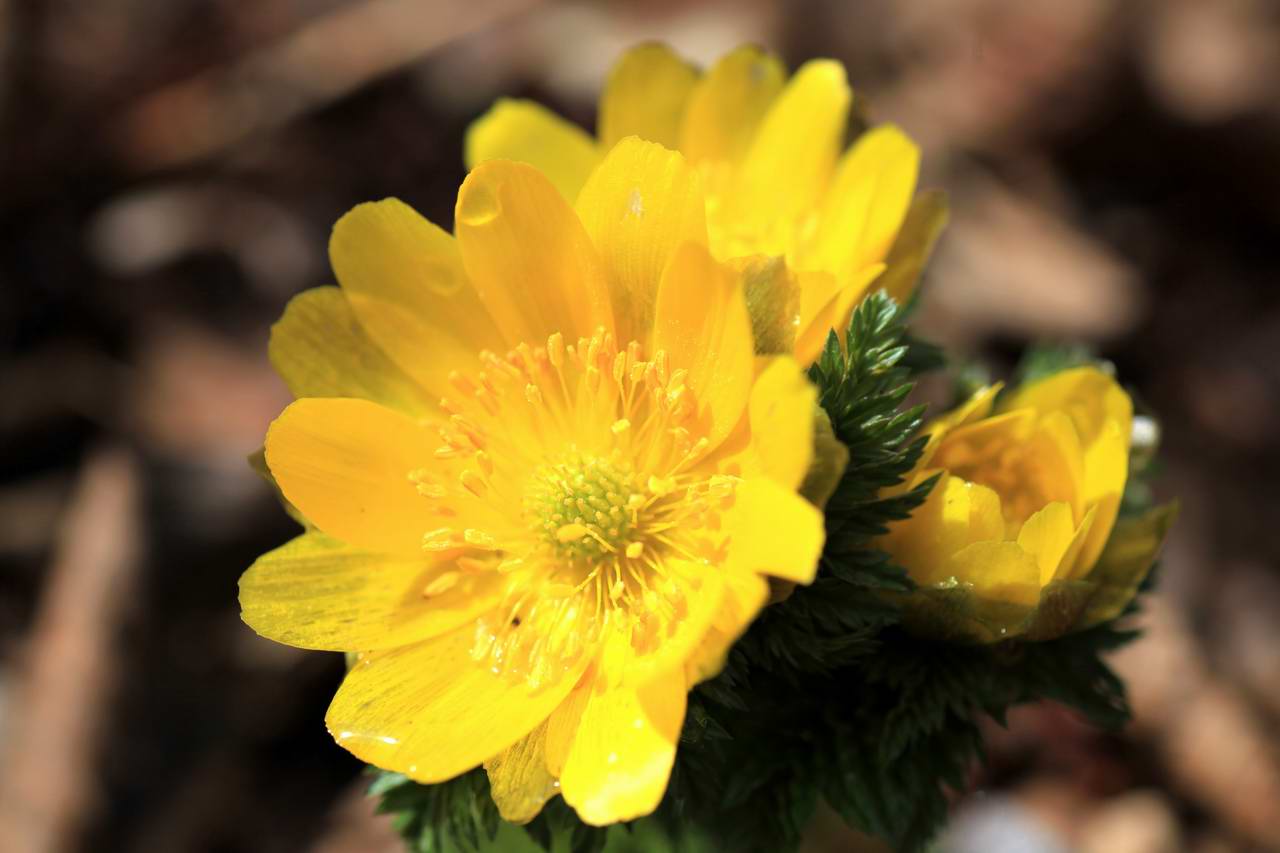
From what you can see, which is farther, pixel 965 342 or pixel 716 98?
pixel 965 342

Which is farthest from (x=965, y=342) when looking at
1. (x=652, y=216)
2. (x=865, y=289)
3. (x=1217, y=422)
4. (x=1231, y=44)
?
(x=652, y=216)

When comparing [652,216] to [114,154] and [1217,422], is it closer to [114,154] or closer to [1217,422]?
[1217,422]

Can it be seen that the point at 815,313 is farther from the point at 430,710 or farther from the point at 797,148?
the point at 430,710

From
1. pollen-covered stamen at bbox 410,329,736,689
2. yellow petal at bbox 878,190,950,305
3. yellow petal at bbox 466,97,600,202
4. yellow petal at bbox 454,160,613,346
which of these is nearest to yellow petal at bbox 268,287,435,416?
pollen-covered stamen at bbox 410,329,736,689

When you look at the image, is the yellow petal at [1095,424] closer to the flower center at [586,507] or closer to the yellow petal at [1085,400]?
the yellow petal at [1085,400]

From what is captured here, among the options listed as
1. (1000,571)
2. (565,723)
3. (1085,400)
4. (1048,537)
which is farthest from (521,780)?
(1085,400)

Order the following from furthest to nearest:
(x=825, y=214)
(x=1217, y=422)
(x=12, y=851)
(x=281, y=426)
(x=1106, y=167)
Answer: (x=1106, y=167), (x=1217, y=422), (x=12, y=851), (x=825, y=214), (x=281, y=426)

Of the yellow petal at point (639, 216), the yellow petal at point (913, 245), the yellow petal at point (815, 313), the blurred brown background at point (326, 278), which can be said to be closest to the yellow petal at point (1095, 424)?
the yellow petal at point (913, 245)
